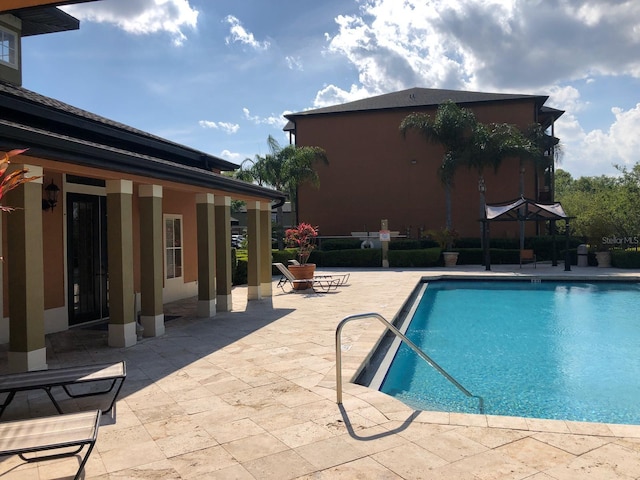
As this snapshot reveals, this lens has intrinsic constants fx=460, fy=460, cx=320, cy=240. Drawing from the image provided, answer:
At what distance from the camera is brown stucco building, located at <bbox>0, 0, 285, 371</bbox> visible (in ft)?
17.6

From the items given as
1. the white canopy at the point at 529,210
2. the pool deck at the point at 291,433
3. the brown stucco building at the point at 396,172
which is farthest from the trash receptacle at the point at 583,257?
the pool deck at the point at 291,433

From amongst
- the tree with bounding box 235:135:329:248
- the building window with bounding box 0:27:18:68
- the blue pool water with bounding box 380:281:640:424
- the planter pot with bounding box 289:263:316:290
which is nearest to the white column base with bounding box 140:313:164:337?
the blue pool water with bounding box 380:281:640:424

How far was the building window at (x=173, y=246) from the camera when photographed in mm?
11562

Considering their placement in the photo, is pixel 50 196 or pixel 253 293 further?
pixel 253 293

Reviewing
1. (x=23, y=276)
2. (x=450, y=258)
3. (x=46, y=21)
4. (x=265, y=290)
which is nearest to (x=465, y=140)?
(x=450, y=258)

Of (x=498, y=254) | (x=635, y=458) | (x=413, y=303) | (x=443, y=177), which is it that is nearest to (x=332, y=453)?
(x=635, y=458)

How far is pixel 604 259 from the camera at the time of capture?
66.0 feet

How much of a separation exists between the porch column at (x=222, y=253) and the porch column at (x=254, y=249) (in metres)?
1.54

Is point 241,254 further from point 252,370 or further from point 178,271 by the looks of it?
point 252,370

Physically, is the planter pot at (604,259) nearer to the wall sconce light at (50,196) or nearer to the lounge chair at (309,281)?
the lounge chair at (309,281)

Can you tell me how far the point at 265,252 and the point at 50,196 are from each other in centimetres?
551

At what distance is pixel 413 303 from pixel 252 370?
24.8 ft

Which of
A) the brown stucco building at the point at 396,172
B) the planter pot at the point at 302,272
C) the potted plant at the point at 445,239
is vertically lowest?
the planter pot at the point at 302,272

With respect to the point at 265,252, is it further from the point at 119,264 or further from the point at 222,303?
the point at 119,264
